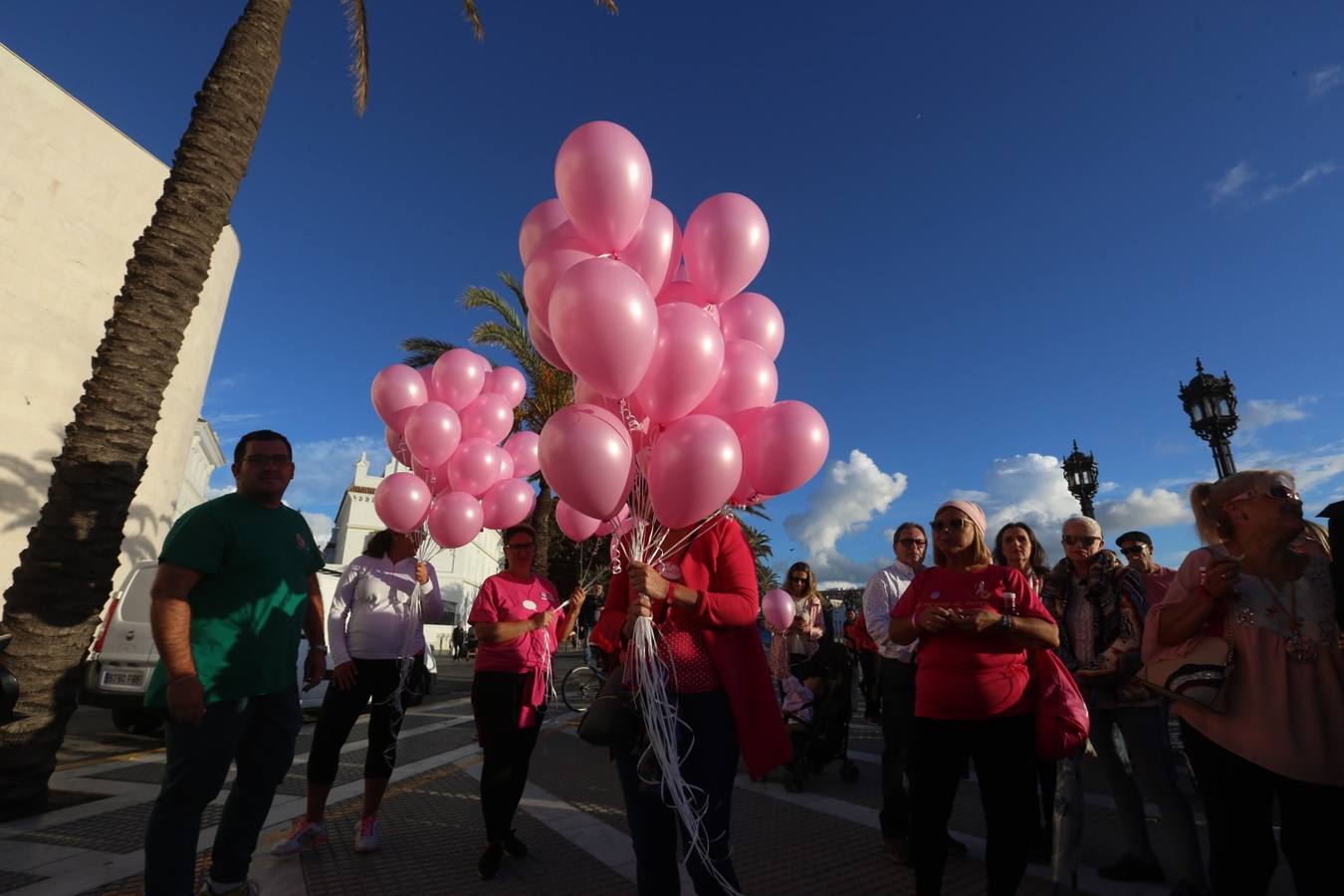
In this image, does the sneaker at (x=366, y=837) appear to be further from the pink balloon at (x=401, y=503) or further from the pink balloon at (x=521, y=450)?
the pink balloon at (x=521, y=450)

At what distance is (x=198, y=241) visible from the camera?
17.3 ft

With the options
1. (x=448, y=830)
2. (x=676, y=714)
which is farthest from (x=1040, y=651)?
(x=448, y=830)

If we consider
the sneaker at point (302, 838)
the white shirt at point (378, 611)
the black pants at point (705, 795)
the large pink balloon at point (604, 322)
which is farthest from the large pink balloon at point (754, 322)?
the sneaker at point (302, 838)

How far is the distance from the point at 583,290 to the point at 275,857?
344 centimetres

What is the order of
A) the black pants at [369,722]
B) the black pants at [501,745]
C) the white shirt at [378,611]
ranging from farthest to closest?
1. the white shirt at [378,611]
2. the black pants at [369,722]
3. the black pants at [501,745]

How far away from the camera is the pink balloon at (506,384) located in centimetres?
596

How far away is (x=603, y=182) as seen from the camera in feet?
9.00

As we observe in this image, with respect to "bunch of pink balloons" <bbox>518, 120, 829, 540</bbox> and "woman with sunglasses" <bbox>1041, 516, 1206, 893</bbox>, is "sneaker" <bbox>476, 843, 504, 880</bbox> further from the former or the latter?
"woman with sunglasses" <bbox>1041, 516, 1206, 893</bbox>

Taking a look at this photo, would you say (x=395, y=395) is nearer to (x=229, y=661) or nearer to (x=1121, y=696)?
(x=229, y=661)

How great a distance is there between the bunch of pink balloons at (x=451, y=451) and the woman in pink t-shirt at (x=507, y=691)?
3.95 feet

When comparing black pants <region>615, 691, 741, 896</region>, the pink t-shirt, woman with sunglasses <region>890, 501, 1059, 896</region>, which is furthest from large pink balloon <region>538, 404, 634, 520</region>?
the pink t-shirt

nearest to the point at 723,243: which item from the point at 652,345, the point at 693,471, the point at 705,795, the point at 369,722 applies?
the point at 652,345

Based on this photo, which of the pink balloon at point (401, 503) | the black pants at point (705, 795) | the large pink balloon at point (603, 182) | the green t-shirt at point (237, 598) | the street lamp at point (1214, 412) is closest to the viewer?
the black pants at point (705, 795)

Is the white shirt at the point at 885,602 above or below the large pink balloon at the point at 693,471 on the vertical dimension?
below
